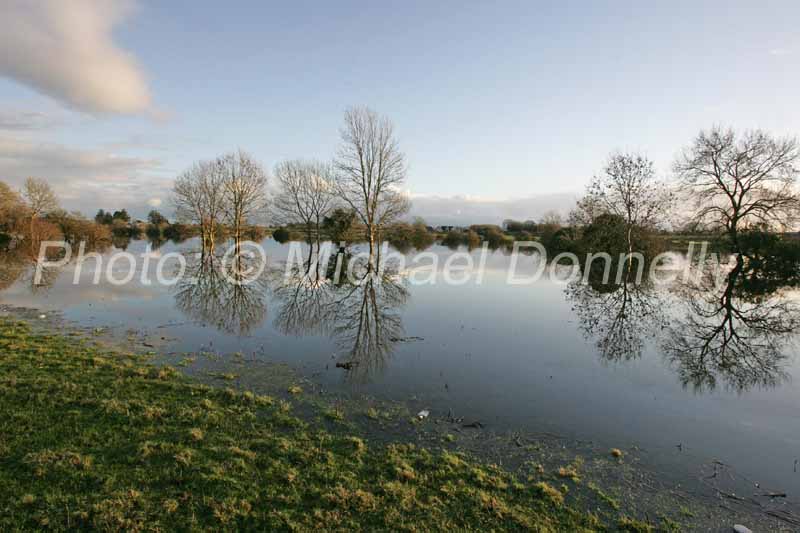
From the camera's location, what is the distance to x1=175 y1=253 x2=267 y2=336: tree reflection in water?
438 inches

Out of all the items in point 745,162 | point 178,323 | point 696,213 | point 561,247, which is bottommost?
point 178,323

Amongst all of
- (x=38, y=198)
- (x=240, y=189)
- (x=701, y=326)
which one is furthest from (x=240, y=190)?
(x=701, y=326)

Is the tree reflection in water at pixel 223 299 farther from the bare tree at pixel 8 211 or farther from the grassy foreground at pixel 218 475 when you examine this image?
the bare tree at pixel 8 211

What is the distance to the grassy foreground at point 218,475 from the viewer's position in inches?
129

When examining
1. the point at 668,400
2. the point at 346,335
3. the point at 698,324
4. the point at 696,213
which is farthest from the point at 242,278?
the point at 696,213

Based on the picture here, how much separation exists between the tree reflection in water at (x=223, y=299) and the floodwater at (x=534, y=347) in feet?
0.28

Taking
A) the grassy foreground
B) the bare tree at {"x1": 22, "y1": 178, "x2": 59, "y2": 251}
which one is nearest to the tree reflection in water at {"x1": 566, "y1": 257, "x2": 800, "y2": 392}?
the grassy foreground

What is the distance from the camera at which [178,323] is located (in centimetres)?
1072

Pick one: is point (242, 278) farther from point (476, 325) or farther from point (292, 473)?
point (292, 473)

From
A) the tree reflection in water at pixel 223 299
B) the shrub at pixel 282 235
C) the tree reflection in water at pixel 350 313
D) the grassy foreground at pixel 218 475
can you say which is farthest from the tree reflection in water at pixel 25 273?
the shrub at pixel 282 235

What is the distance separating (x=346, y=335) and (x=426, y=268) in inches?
643

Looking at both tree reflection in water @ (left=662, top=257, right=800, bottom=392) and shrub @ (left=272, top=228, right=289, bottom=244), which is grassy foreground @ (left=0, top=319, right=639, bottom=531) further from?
shrub @ (left=272, top=228, right=289, bottom=244)

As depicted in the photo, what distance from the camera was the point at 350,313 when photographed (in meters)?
12.4

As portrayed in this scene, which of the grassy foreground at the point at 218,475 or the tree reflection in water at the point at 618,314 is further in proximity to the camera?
the tree reflection in water at the point at 618,314
